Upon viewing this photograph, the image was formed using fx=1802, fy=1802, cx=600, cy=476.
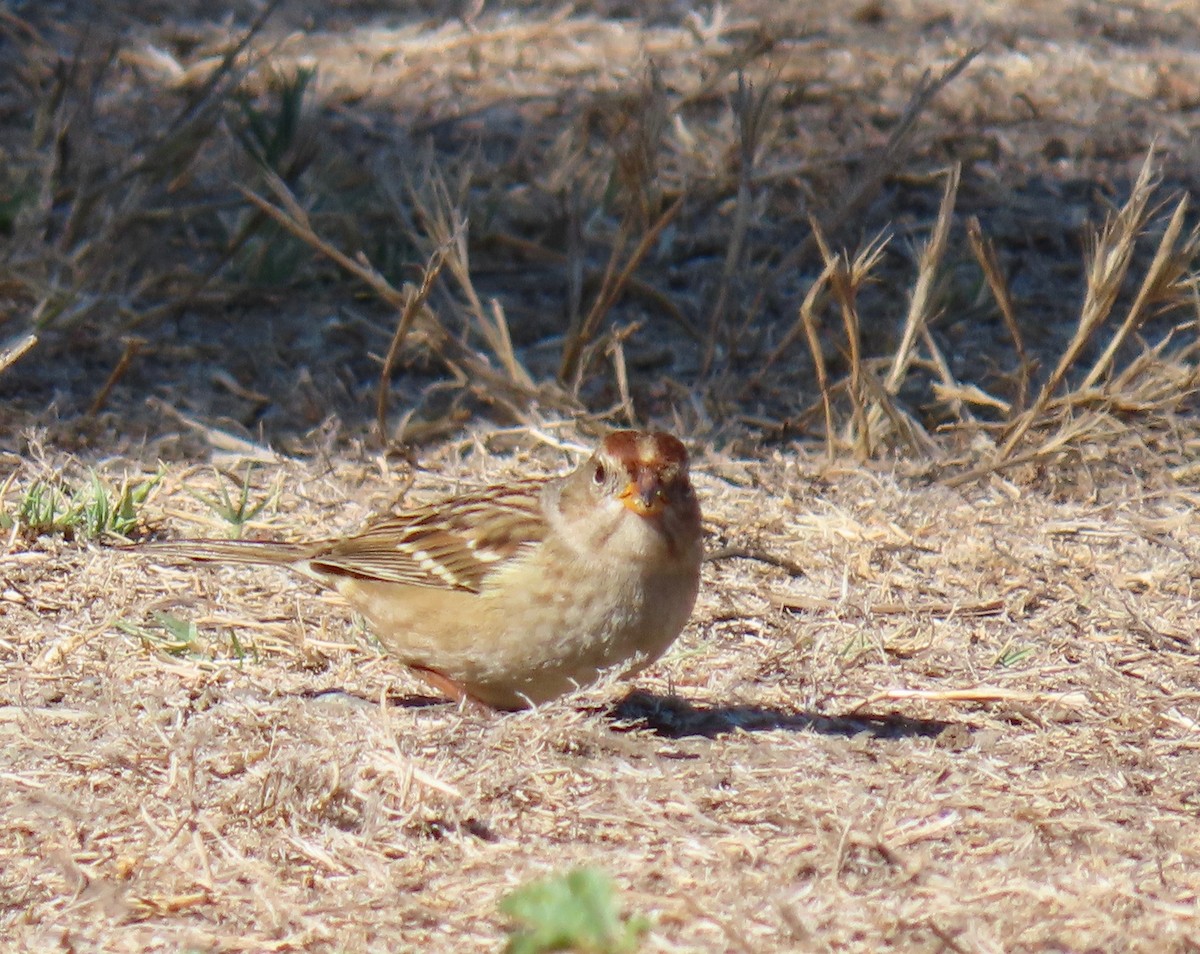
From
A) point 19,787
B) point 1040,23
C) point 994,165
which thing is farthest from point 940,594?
point 1040,23

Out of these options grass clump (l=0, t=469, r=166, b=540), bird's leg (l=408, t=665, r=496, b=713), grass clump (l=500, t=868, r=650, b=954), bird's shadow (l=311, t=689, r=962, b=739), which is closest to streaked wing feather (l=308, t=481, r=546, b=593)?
bird's leg (l=408, t=665, r=496, b=713)

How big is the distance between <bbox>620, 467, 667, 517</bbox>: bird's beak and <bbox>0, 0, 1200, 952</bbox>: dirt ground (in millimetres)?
458

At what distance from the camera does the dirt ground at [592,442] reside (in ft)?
11.0

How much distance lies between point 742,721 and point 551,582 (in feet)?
1.88

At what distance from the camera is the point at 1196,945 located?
3008 mm

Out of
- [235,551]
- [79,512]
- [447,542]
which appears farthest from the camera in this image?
[79,512]

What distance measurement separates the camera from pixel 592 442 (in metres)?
Answer: 6.01

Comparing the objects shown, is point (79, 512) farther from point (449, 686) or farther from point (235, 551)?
point (449, 686)

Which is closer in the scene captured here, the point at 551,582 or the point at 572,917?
the point at 572,917

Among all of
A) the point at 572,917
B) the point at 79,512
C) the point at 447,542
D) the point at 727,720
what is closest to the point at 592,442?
the point at 447,542

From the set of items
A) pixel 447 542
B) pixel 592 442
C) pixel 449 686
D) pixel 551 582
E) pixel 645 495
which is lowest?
pixel 592 442

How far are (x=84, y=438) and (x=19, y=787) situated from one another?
7.62 ft

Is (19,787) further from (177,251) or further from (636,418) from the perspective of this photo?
(177,251)

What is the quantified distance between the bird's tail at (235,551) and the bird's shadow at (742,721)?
100 centimetres
